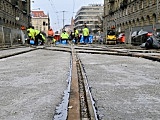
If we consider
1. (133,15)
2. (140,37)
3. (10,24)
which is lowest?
(140,37)

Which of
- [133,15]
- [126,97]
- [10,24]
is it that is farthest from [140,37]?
[10,24]

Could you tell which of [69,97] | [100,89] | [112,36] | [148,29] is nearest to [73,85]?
[100,89]

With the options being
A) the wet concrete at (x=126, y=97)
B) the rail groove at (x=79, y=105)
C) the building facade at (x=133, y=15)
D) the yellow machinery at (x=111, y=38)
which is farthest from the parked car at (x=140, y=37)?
the rail groove at (x=79, y=105)

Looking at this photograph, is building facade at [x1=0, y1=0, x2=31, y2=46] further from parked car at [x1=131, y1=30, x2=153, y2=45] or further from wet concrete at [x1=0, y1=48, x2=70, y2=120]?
wet concrete at [x1=0, y1=48, x2=70, y2=120]

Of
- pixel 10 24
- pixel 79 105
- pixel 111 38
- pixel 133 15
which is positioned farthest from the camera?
pixel 133 15

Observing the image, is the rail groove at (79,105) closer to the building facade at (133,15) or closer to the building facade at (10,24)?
the building facade at (10,24)

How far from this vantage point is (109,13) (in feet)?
251

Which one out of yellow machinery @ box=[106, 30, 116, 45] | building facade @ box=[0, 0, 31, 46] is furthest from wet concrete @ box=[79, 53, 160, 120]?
yellow machinery @ box=[106, 30, 116, 45]

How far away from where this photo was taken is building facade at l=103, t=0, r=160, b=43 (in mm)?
34706

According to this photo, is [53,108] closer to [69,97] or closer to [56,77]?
[69,97]

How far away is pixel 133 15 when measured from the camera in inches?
2090

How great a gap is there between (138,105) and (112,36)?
37.5m

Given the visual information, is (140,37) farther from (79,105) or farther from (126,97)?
(79,105)

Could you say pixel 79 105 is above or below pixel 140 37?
below
